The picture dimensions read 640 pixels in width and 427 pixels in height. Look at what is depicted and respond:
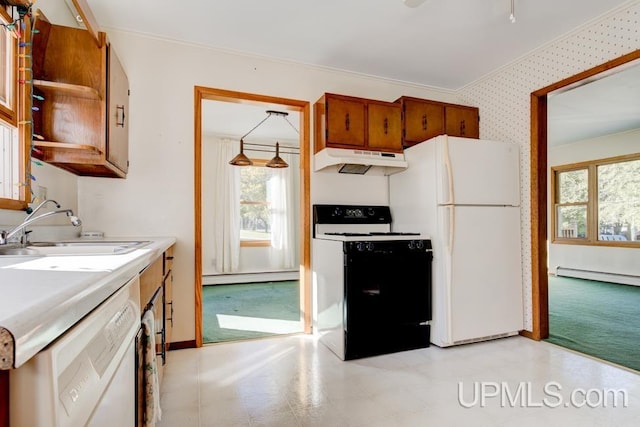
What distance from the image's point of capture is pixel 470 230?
2.80 meters

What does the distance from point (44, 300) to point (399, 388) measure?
6.82ft

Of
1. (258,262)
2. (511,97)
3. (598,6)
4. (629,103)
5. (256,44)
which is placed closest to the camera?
(598,6)

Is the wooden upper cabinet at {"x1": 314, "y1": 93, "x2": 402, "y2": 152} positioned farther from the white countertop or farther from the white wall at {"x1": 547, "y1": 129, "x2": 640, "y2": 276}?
the white wall at {"x1": 547, "y1": 129, "x2": 640, "y2": 276}

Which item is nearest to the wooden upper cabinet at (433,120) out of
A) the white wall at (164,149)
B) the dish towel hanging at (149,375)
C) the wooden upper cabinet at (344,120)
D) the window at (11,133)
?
the wooden upper cabinet at (344,120)

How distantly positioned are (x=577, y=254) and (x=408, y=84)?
5137 millimetres

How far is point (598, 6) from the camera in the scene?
7.70 ft

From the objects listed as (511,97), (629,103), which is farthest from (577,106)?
(511,97)

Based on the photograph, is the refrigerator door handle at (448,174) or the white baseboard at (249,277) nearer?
the refrigerator door handle at (448,174)

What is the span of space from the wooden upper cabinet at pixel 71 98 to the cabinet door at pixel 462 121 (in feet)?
9.73

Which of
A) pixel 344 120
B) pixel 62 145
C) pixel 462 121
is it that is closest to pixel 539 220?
pixel 462 121

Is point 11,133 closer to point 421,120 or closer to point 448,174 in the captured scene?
point 448,174

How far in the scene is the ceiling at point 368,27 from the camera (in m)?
2.35

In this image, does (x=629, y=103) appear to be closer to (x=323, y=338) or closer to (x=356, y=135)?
(x=356, y=135)

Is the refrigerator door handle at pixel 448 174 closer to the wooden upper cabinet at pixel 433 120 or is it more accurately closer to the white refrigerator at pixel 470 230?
the white refrigerator at pixel 470 230
